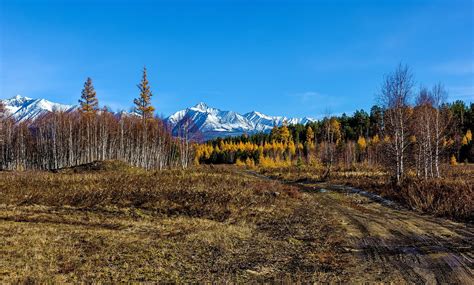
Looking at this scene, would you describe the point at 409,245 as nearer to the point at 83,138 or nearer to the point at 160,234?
the point at 160,234

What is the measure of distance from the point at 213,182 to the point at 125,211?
847cm

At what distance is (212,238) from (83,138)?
5148 centimetres

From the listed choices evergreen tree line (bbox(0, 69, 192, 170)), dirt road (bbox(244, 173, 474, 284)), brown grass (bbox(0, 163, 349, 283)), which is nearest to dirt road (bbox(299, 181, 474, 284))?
dirt road (bbox(244, 173, 474, 284))

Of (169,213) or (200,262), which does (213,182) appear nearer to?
(169,213)

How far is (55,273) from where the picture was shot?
7137mm

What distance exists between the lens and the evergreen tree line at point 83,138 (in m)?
55.0

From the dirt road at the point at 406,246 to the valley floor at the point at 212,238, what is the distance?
3 centimetres

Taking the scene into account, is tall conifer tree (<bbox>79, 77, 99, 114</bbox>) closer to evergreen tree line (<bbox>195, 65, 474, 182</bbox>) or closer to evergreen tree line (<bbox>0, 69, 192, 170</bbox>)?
evergreen tree line (<bbox>0, 69, 192, 170</bbox>)

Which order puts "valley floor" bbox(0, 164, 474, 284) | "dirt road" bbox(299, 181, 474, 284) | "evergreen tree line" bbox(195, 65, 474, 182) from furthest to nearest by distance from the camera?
"evergreen tree line" bbox(195, 65, 474, 182), "dirt road" bbox(299, 181, 474, 284), "valley floor" bbox(0, 164, 474, 284)

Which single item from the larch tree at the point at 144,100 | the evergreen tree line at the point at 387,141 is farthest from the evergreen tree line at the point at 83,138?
the evergreen tree line at the point at 387,141

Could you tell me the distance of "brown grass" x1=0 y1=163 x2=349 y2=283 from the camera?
754cm

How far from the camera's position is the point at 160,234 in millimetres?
11219

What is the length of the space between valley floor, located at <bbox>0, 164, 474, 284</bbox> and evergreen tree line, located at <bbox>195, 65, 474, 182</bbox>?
11108mm

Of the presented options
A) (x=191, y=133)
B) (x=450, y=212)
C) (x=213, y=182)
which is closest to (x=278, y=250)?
(x=450, y=212)
